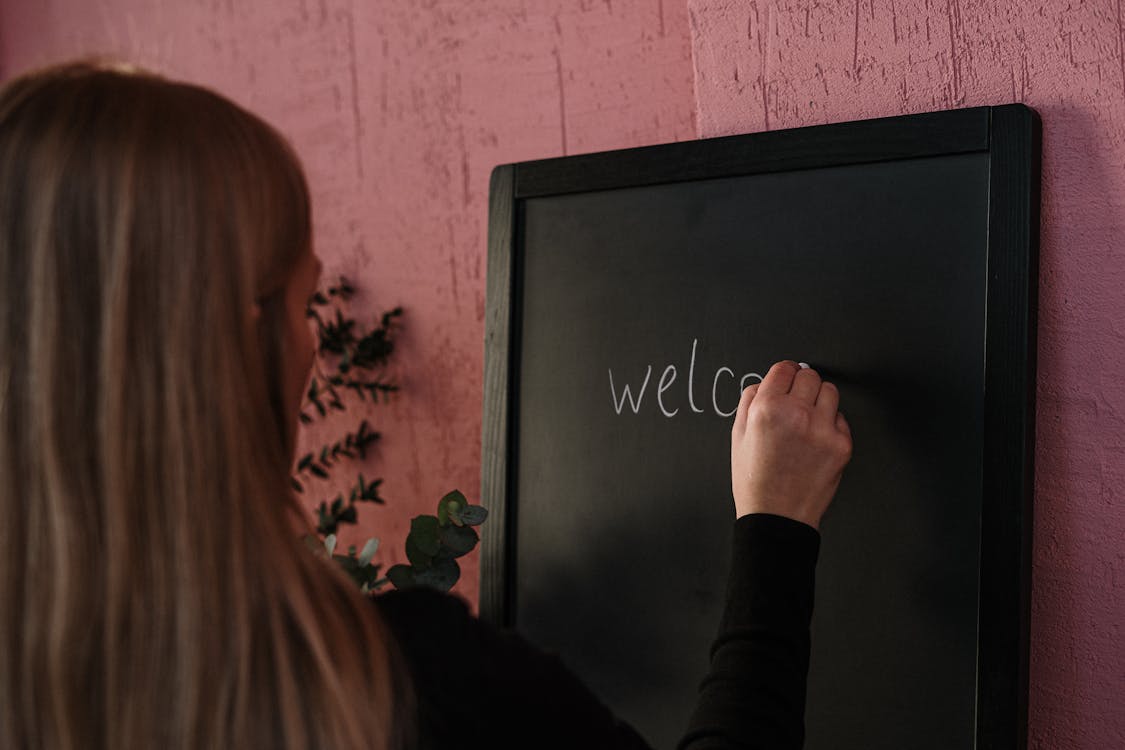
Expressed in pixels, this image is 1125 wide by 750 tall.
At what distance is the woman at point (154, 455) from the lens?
51 centimetres

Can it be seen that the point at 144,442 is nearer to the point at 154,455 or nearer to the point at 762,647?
the point at 154,455

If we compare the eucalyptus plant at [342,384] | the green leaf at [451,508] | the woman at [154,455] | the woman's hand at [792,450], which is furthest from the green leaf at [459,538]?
the woman at [154,455]

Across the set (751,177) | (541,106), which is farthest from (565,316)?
(541,106)

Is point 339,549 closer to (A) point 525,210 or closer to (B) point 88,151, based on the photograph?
(A) point 525,210

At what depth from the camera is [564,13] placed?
1.22m

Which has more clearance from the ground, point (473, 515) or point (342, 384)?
point (342, 384)

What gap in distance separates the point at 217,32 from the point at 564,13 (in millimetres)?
678

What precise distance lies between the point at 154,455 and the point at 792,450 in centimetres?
48

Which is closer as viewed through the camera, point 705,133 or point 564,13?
point 705,133

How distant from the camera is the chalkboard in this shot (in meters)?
0.78

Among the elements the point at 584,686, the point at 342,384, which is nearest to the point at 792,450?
the point at 584,686

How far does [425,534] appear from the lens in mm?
975

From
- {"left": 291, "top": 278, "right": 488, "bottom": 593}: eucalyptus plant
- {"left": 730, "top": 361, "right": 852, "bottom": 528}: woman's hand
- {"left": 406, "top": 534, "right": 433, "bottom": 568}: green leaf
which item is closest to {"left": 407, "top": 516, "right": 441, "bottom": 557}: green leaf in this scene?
{"left": 406, "top": 534, "right": 433, "bottom": 568}: green leaf

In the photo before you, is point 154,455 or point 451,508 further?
point 451,508
